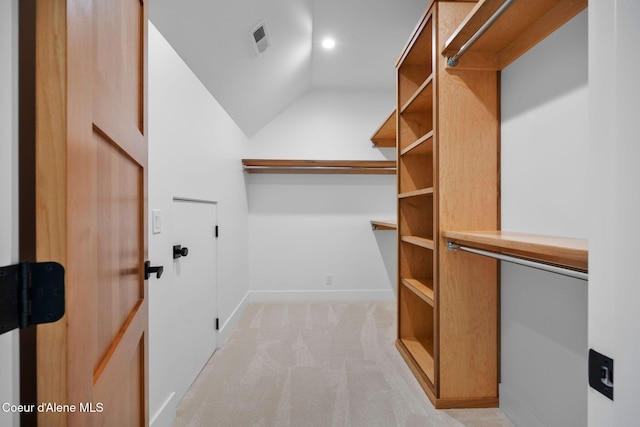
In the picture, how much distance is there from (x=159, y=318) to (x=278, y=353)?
112cm

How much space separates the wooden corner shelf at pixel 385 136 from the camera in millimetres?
3079

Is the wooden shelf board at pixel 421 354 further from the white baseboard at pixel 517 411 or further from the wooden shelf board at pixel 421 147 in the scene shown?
the wooden shelf board at pixel 421 147

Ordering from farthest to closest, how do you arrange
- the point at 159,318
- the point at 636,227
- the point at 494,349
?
the point at 494,349
the point at 159,318
the point at 636,227

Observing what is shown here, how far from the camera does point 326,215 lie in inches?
148

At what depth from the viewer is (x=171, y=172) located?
64.3 inches

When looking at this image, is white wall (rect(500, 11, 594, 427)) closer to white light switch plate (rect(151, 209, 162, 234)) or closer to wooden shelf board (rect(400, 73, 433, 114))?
wooden shelf board (rect(400, 73, 433, 114))

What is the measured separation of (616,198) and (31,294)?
0.91 metres

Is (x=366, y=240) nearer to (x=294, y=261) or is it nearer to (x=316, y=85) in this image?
(x=294, y=261)

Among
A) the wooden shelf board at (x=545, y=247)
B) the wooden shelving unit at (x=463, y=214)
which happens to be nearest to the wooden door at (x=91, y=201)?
the wooden shelf board at (x=545, y=247)

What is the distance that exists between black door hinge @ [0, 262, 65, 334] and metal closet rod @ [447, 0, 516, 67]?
151 centimetres

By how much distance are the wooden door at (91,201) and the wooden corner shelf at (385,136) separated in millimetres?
2494

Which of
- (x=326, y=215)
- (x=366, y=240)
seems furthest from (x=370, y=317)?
(x=326, y=215)

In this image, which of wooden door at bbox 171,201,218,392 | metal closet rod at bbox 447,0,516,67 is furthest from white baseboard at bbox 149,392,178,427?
metal closet rod at bbox 447,0,516,67

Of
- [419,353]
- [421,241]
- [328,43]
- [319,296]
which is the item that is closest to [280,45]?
[328,43]
